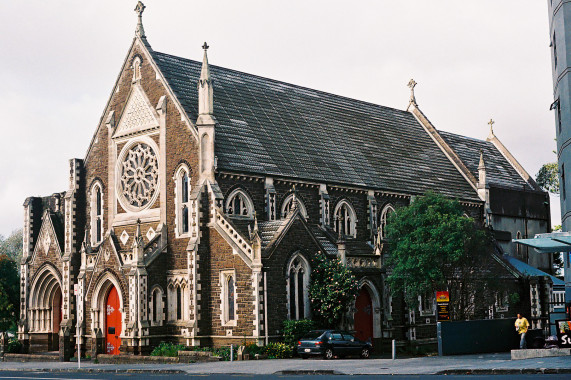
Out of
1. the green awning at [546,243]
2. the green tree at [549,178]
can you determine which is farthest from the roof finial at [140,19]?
the green tree at [549,178]

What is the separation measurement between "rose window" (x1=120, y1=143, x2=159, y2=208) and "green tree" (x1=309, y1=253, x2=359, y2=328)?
32.7 feet

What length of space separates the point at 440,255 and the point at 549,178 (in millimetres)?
37513

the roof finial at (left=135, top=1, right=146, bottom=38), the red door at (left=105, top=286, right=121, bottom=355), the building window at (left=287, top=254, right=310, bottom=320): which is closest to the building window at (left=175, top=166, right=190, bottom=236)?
the red door at (left=105, top=286, right=121, bottom=355)

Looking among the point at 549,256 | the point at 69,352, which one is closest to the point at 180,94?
the point at 69,352

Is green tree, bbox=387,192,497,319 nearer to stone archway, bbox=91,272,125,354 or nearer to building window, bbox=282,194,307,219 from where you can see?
building window, bbox=282,194,307,219

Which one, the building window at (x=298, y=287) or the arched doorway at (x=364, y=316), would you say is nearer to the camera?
the building window at (x=298, y=287)

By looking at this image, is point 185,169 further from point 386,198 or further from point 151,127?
point 386,198

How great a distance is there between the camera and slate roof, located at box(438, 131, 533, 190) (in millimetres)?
58469

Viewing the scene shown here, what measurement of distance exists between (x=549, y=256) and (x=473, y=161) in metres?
9.05

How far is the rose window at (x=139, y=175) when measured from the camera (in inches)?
1638

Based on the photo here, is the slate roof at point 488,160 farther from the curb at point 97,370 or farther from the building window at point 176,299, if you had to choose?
the curb at point 97,370

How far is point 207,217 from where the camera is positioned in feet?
124

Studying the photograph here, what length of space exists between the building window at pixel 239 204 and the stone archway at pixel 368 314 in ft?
23.5

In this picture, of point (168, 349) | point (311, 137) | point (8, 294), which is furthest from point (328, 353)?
point (8, 294)
